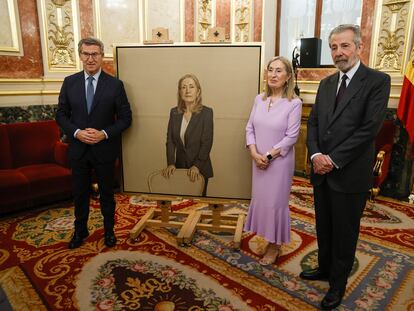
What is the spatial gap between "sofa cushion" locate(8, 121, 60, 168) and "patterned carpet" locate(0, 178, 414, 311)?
815mm

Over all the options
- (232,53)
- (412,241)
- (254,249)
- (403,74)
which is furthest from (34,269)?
(403,74)

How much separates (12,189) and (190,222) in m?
1.82

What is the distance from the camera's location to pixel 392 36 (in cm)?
434

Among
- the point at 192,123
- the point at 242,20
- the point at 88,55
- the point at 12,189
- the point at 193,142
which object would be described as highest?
the point at 242,20

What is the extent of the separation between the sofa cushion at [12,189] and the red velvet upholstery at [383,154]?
3732 mm

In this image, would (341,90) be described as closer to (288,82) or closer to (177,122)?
(288,82)

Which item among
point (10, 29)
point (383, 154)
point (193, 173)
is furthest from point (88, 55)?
point (383, 154)

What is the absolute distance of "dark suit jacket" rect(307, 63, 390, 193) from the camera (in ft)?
6.44

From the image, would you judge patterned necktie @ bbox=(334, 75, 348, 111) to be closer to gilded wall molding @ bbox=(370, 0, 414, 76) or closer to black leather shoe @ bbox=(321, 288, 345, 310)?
black leather shoe @ bbox=(321, 288, 345, 310)

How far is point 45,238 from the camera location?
320 cm

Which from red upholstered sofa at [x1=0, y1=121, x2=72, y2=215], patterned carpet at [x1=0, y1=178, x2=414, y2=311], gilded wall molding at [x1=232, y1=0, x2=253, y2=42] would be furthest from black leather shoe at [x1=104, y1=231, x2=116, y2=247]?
gilded wall molding at [x1=232, y1=0, x2=253, y2=42]

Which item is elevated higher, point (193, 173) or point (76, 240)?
point (193, 173)

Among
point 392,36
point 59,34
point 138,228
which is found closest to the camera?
point 138,228

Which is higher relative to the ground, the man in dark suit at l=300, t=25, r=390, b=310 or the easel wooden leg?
the man in dark suit at l=300, t=25, r=390, b=310
